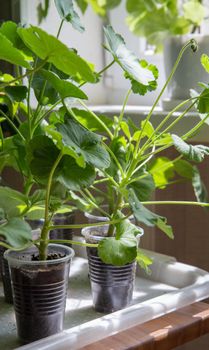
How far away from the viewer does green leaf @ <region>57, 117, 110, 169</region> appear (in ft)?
2.32

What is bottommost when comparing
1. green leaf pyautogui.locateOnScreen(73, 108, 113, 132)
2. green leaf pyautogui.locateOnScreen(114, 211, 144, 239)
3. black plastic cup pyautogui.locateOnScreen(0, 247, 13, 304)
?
black plastic cup pyautogui.locateOnScreen(0, 247, 13, 304)

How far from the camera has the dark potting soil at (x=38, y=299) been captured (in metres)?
0.79

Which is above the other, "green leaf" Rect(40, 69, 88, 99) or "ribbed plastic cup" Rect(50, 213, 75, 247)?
"green leaf" Rect(40, 69, 88, 99)

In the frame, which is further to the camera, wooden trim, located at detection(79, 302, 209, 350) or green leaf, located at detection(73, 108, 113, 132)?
green leaf, located at detection(73, 108, 113, 132)

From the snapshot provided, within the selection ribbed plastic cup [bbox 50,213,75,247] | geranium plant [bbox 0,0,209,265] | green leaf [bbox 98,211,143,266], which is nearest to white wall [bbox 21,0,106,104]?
ribbed plastic cup [bbox 50,213,75,247]

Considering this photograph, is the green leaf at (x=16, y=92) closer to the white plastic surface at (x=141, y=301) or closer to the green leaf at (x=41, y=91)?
the green leaf at (x=41, y=91)

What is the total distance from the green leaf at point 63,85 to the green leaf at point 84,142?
4 centimetres

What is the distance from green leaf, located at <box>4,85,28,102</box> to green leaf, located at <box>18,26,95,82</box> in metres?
0.17

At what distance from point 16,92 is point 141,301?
0.38 metres

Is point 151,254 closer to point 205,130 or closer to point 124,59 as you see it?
point 205,130

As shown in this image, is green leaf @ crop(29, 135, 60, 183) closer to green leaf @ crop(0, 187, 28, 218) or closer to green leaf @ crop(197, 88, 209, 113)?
green leaf @ crop(0, 187, 28, 218)

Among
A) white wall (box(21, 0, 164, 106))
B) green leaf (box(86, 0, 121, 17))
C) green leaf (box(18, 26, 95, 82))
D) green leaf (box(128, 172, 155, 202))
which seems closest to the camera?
green leaf (box(18, 26, 95, 82))

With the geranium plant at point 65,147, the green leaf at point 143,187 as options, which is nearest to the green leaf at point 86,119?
the geranium plant at point 65,147

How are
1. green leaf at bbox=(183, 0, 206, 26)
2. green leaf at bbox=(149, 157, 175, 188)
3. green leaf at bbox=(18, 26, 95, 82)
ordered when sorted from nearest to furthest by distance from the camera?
green leaf at bbox=(18, 26, 95, 82)
green leaf at bbox=(149, 157, 175, 188)
green leaf at bbox=(183, 0, 206, 26)
